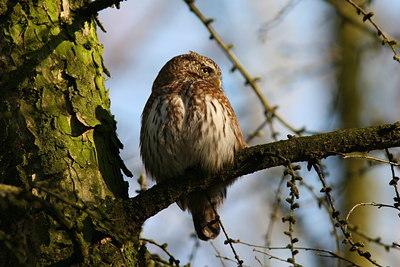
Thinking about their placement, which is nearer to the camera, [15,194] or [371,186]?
[15,194]

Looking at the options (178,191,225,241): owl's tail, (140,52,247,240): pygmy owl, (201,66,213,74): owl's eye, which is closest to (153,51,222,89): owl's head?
(201,66,213,74): owl's eye

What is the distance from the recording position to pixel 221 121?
4234mm

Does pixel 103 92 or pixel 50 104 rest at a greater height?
pixel 103 92

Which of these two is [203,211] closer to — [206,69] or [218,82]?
[218,82]

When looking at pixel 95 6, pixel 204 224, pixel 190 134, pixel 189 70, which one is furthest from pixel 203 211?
pixel 95 6

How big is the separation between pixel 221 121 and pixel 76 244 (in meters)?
1.73

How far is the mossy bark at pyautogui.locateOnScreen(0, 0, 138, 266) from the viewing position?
306cm

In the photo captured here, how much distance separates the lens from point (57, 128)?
333 centimetres

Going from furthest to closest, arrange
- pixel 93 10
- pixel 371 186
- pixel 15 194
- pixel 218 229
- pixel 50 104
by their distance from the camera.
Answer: pixel 371 186, pixel 218 229, pixel 93 10, pixel 50 104, pixel 15 194

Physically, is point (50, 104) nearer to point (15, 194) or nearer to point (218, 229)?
point (15, 194)

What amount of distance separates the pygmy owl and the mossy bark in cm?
57

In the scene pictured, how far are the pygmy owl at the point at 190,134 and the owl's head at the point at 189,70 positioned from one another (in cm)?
38

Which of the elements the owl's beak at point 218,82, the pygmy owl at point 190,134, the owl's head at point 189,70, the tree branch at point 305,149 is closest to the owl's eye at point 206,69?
the owl's head at point 189,70

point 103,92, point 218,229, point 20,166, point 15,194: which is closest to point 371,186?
point 218,229
